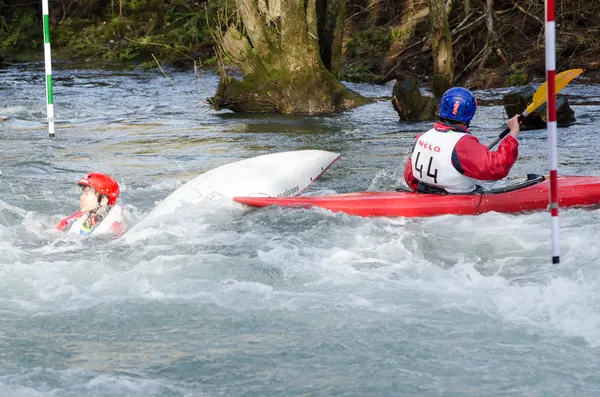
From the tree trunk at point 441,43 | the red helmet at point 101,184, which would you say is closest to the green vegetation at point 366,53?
the tree trunk at point 441,43

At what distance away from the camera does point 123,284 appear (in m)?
5.21

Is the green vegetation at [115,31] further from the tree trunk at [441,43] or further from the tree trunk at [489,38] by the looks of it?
the tree trunk at [441,43]

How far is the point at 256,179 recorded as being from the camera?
23.6 ft

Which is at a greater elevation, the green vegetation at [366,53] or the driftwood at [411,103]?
the green vegetation at [366,53]

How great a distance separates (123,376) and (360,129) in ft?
25.1

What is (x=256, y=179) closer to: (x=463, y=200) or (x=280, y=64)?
(x=463, y=200)

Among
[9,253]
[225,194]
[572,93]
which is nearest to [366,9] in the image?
[572,93]

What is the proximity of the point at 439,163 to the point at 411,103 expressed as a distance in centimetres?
558

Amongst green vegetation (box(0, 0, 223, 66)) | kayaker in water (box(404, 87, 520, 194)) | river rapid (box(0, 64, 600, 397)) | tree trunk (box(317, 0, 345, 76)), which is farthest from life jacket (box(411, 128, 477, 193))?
green vegetation (box(0, 0, 223, 66))

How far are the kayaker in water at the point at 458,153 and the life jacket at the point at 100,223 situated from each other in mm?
2160

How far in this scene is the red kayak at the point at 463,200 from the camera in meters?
6.48

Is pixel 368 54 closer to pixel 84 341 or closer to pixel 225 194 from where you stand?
pixel 225 194

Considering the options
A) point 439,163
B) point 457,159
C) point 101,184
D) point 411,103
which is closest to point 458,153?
point 457,159

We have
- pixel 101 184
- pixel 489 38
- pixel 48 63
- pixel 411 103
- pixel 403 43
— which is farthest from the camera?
pixel 403 43
